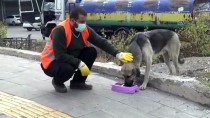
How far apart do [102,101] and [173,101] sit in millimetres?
1050

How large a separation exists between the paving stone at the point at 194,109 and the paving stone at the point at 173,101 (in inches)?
4.1

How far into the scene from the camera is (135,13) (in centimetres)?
1812

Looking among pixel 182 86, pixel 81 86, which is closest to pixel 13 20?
pixel 81 86

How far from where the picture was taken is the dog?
20.2ft

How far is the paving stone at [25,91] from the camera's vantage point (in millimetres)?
6274

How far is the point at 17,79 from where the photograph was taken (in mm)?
7363

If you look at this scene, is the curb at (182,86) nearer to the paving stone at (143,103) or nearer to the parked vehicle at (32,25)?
the paving stone at (143,103)

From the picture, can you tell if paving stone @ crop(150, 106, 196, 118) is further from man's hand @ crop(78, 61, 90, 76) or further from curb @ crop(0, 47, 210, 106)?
man's hand @ crop(78, 61, 90, 76)

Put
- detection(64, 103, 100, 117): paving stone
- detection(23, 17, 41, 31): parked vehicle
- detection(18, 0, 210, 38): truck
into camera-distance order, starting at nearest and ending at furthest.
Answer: detection(64, 103, 100, 117): paving stone, detection(18, 0, 210, 38): truck, detection(23, 17, 41, 31): parked vehicle

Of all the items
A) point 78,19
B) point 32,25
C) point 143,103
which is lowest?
point 32,25

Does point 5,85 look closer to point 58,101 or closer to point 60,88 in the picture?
point 60,88

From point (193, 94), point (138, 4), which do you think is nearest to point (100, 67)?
point (193, 94)

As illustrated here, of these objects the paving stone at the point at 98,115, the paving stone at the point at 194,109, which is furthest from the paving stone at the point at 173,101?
the paving stone at the point at 98,115

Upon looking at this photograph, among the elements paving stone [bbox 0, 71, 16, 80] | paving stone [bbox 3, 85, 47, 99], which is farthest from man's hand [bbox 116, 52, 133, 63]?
paving stone [bbox 0, 71, 16, 80]
